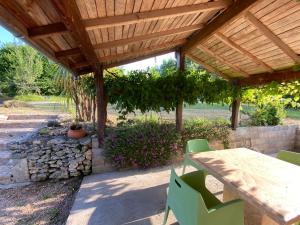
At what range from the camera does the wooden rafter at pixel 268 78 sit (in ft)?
12.6

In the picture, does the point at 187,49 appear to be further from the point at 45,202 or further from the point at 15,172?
the point at 15,172

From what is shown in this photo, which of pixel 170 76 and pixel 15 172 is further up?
pixel 170 76

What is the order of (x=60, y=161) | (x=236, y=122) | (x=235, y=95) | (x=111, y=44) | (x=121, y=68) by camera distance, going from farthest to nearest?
(x=236, y=122), (x=235, y=95), (x=121, y=68), (x=60, y=161), (x=111, y=44)

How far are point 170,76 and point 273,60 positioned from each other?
1965 mm

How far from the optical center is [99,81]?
4.19 m

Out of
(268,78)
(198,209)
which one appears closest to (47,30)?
(198,209)

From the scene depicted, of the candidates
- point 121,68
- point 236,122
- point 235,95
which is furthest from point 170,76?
point 236,122

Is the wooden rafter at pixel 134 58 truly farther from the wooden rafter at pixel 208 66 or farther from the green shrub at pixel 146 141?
the green shrub at pixel 146 141

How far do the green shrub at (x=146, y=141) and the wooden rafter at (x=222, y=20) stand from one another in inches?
74.8

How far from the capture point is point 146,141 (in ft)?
14.4

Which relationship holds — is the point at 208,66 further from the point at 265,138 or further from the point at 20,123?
the point at 20,123

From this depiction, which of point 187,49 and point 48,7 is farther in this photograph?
point 187,49

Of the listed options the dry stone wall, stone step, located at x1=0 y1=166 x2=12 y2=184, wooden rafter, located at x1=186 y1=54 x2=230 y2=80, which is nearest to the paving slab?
the dry stone wall

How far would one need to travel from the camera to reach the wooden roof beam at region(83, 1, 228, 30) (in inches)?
86.4
